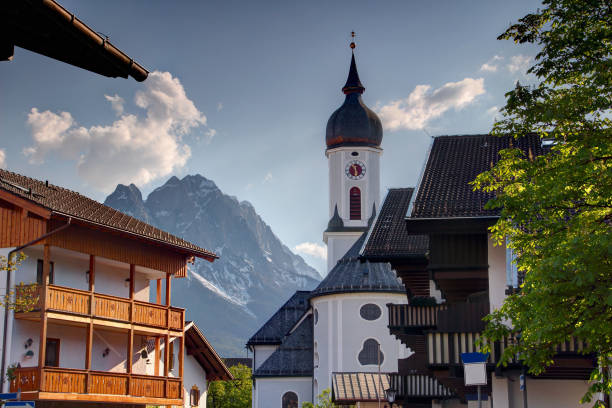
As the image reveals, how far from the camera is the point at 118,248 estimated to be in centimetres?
3503

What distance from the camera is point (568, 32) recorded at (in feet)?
55.8

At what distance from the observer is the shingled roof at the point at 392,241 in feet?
111

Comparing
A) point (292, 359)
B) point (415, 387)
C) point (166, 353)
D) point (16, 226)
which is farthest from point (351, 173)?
point (16, 226)

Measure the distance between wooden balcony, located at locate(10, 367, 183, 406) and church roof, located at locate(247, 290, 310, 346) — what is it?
144 feet

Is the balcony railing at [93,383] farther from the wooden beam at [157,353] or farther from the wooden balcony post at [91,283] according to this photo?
the wooden balcony post at [91,283]

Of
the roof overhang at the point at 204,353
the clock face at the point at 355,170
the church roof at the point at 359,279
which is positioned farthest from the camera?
the clock face at the point at 355,170

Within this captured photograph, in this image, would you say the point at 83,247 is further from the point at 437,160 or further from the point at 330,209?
the point at 330,209

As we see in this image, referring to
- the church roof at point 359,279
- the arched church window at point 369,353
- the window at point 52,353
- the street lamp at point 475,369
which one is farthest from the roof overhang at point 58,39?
the church roof at point 359,279

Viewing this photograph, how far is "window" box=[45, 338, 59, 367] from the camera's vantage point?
3285cm

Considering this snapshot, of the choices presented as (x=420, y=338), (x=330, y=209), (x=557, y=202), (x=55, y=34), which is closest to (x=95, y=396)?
(x=420, y=338)

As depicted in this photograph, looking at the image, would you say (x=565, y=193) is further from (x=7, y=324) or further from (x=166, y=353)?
(x=166, y=353)

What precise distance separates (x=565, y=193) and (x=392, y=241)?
61.3 ft

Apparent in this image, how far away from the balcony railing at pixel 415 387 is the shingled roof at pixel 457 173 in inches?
427

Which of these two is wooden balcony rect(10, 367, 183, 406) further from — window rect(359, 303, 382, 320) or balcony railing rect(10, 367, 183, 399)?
window rect(359, 303, 382, 320)
